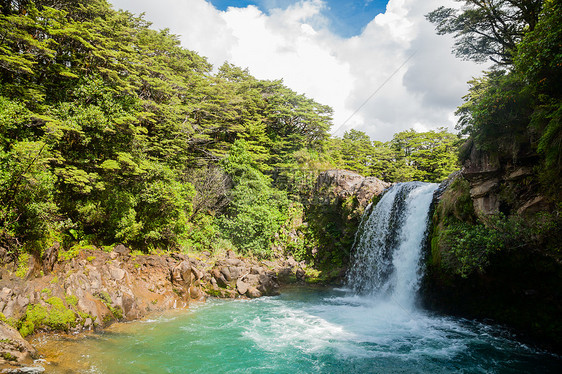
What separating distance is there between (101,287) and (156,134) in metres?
11.3

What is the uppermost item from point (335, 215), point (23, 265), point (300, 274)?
point (335, 215)

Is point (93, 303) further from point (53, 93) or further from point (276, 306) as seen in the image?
point (53, 93)

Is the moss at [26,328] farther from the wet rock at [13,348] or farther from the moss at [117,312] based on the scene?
the moss at [117,312]

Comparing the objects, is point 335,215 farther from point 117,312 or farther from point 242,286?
point 117,312

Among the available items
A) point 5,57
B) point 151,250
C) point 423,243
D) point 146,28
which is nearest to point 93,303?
point 151,250

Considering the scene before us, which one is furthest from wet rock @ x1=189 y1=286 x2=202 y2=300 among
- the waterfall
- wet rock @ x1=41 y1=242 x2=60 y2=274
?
the waterfall

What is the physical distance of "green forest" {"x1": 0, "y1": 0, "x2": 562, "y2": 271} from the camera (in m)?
8.81

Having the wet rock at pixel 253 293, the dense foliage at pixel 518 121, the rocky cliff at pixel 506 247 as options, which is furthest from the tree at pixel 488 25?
the wet rock at pixel 253 293

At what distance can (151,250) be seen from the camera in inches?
578

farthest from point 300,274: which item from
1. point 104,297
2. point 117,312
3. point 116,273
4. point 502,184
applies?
point 502,184

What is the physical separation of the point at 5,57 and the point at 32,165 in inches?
172

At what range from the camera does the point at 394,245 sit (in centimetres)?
1490

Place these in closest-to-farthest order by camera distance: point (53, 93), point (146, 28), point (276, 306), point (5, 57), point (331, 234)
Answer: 1. point (5, 57)
2. point (53, 93)
3. point (276, 306)
4. point (331, 234)
5. point (146, 28)

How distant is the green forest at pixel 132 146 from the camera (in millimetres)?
10258
